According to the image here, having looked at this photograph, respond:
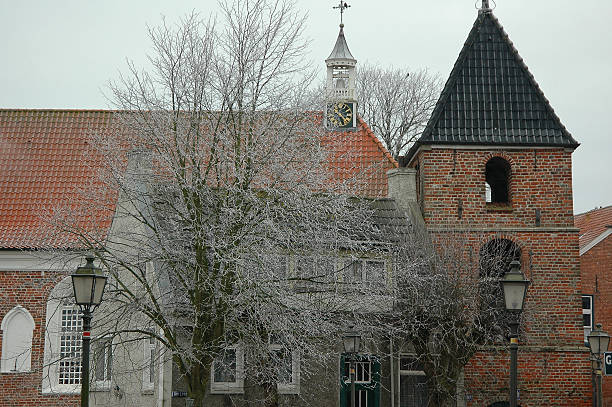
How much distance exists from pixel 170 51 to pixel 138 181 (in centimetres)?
254

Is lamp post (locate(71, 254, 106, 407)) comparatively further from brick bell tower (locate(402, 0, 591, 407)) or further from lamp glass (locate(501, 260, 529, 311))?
brick bell tower (locate(402, 0, 591, 407))

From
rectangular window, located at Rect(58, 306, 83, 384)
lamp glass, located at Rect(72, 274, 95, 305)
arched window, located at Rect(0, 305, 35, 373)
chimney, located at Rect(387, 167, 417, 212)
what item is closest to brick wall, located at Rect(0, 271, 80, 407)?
arched window, located at Rect(0, 305, 35, 373)

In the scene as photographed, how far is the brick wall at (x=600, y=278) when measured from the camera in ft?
94.6

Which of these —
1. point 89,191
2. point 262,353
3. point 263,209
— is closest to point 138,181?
point 89,191

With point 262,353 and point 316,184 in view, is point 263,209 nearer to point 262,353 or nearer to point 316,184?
point 316,184

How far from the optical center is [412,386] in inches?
850

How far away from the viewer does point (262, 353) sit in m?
15.5

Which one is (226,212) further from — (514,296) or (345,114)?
(345,114)

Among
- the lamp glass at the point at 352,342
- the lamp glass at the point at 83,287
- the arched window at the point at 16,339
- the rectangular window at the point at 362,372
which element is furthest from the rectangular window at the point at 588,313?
the lamp glass at the point at 83,287

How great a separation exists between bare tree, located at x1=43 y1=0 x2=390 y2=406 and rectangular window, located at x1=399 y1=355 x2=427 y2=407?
17.1 ft

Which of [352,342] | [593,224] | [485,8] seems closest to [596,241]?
[593,224]

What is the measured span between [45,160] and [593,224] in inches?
763

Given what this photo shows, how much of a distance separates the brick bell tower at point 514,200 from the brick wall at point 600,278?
7.02m

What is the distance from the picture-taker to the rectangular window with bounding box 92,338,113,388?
1564cm
